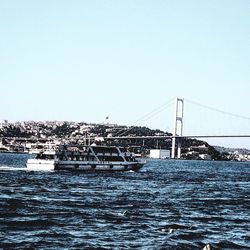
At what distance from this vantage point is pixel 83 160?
7544cm

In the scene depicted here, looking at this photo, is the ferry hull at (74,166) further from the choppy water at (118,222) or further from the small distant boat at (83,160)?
the choppy water at (118,222)

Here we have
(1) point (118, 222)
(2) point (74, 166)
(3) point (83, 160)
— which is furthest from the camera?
(3) point (83, 160)

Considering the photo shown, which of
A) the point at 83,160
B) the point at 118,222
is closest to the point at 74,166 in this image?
the point at 83,160

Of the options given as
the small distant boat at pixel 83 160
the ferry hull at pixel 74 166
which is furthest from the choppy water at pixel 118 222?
the small distant boat at pixel 83 160

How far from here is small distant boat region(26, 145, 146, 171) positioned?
240 ft

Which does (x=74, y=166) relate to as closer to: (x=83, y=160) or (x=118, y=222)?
(x=83, y=160)

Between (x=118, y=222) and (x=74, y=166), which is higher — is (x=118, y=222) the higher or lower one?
the lower one

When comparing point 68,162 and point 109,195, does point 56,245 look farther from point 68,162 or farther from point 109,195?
point 68,162

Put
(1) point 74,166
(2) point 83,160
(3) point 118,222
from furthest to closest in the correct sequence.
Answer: (2) point 83,160
(1) point 74,166
(3) point 118,222

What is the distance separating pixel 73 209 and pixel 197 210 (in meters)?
7.38

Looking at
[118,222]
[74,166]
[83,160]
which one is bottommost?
[118,222]

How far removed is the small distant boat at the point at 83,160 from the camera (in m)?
73.0

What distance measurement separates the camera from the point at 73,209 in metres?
27.2

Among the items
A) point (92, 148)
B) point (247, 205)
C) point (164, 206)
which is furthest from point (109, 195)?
point (92, 148)
